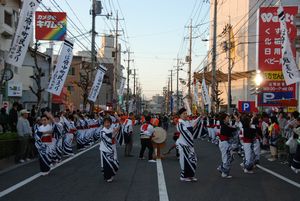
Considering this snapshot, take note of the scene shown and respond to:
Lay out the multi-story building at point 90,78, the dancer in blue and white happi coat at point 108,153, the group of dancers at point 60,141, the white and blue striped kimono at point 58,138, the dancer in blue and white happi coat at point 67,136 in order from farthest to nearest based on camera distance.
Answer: the multi-story building at point 90,78 < the dancer in blue and white happi coat at point 67,136 < the white and blue striped kimono at point 58,138 < the group of dancers at point 60,141 < the dancer in blue and white happi coat at point 108,153

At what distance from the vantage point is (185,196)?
31.6 ft

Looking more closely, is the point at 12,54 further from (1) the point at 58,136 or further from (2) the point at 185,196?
(2) the point at 185,196

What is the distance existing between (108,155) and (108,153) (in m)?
0.05

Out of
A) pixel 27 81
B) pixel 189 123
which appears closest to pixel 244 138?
pixel 189 123

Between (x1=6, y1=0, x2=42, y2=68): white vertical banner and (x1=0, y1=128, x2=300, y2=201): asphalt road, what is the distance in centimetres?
378

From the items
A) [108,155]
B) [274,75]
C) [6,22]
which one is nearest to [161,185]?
[108,155]

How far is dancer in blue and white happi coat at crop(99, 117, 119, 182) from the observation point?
38.4 feet

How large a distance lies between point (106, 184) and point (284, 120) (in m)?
11.2

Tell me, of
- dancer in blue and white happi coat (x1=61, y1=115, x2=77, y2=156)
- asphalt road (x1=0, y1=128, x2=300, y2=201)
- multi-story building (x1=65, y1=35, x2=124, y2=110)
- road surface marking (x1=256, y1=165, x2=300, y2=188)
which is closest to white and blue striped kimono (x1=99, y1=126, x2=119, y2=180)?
asphalt road (x1=0, y1=128, x2=300, y2=201)

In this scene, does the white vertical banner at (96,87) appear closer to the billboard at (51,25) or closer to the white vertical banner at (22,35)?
the billboard at (51,25)

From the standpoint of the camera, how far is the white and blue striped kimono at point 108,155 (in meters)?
11.7

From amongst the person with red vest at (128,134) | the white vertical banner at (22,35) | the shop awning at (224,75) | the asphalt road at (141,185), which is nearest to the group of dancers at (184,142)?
the asphalt road at (141,185)

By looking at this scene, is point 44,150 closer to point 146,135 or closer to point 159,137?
point 146,135

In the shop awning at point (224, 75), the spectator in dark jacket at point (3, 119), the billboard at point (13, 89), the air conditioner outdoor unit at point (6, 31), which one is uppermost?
the air conditioner outdoor unit at point (6, 31)
